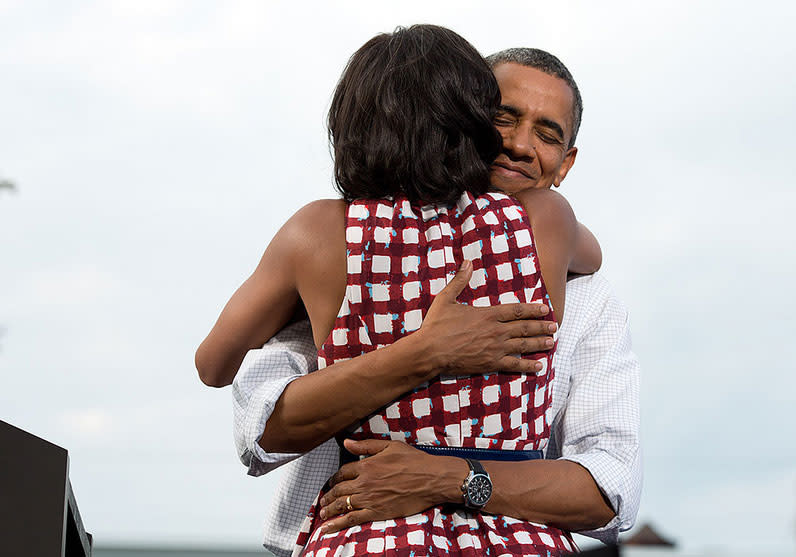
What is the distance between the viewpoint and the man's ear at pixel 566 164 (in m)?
2.02

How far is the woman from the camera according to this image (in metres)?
1.36

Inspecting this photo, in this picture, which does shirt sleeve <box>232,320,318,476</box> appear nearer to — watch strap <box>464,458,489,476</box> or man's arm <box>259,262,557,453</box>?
man's arm <box>259,262,557,453</box>

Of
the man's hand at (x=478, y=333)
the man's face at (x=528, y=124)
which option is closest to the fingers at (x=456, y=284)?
the man's hand at (x=478, y=333)

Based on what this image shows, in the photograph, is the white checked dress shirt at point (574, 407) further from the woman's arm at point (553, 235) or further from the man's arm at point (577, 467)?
the woman's arm at point (553, 235)

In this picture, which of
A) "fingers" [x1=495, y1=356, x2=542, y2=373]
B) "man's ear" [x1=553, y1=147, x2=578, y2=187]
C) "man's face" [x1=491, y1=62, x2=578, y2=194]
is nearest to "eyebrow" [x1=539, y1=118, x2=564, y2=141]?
"man's face" [x1=491, y1=62, x2=578, y2=194]

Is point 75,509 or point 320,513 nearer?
point 75,509

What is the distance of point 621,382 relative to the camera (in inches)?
65.1

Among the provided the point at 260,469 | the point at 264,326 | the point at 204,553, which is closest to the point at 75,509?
the point at 260,469

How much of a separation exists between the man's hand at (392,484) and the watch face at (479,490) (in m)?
0.02

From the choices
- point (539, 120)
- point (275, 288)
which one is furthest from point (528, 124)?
point (275, 288)

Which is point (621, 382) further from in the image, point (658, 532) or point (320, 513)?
Result: point (658, 532)

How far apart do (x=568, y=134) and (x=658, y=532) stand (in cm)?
137

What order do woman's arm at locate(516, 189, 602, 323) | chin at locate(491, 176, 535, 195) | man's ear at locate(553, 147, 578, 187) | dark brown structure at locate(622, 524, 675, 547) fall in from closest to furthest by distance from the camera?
dark brown structure at locate(622, 524, 675, 547), woman's arm at locate(516, 189, 602, 323), chin at locate(491, 176, 535, 195), man's ear at locate(553, 147, 578, 187)

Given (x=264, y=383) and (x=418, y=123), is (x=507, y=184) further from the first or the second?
(x=264, y=383)
